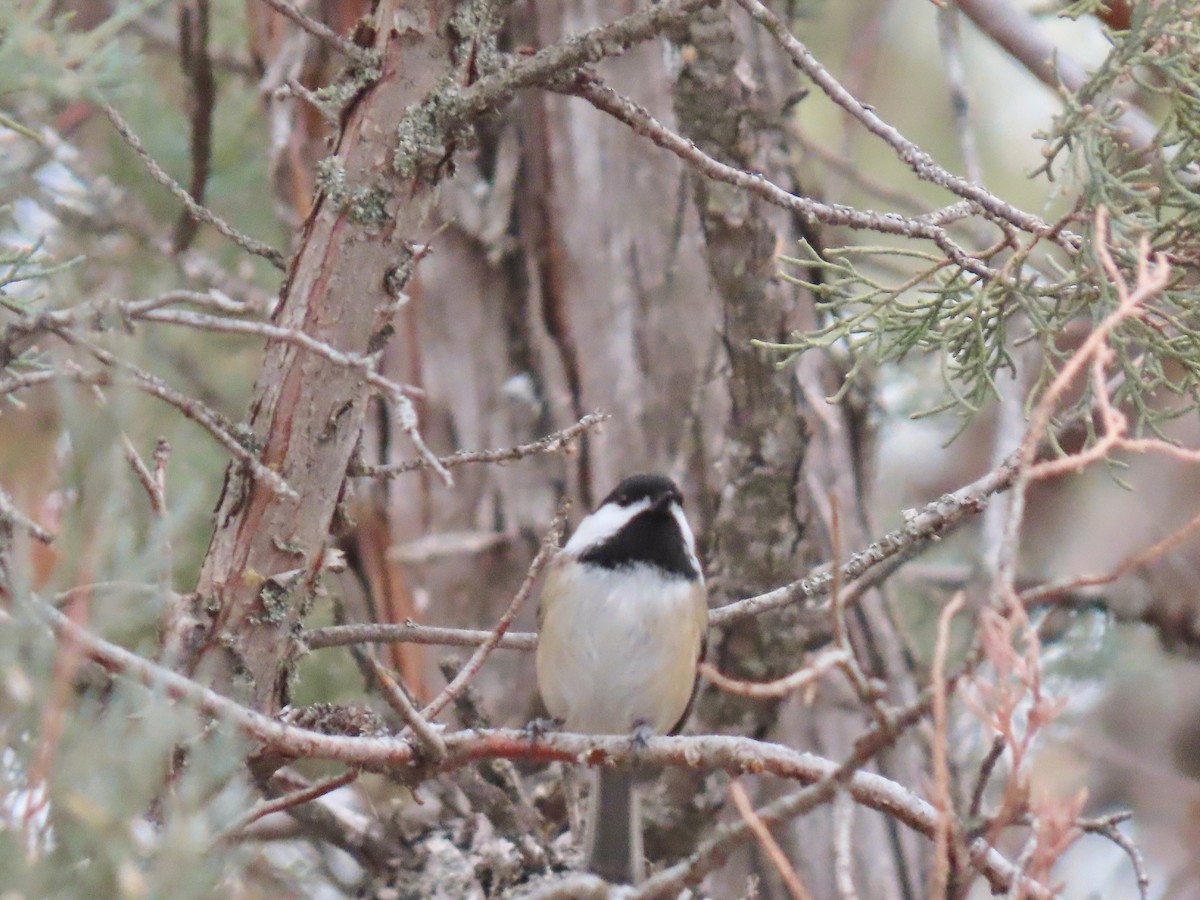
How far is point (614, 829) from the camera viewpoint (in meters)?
3.00

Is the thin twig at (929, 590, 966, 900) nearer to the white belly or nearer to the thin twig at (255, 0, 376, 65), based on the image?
the thin twig at (255, 0, 376, 65)

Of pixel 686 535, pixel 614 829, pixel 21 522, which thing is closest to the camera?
pixel 21 522

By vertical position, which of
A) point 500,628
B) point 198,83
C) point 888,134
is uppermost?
point 198,83

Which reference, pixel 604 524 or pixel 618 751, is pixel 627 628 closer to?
pixel 604 524

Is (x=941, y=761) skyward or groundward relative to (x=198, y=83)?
groundward

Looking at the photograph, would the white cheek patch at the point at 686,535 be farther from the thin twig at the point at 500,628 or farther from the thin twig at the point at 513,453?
the thin twig at the point at 500,628

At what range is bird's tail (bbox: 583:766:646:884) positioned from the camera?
9.20 feet

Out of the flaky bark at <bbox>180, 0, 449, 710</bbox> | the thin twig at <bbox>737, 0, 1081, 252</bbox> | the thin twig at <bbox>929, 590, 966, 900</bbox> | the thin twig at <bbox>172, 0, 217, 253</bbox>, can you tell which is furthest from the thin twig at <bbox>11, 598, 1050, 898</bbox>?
the thin twig at <bbox>172, 0, 217, 253</bbox>

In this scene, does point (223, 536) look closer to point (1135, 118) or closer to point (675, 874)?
point (675, 874)

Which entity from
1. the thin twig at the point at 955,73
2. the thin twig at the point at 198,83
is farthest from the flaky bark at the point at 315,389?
the thin twig at the point at 955,73

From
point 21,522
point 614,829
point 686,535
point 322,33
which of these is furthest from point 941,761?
point 686,535

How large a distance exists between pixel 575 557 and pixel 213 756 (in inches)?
77.3

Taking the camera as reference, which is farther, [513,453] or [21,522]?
[513,453]

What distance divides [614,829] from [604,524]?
0.78m
